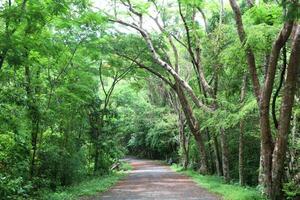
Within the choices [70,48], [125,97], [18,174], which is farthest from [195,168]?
[18,174]

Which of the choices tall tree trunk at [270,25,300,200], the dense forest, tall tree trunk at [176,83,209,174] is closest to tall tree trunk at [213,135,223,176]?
the dense forest

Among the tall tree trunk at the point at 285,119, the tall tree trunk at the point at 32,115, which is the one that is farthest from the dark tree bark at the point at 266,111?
the tall tree trunk at the point at 32,115

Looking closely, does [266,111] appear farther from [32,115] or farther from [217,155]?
[217,155]

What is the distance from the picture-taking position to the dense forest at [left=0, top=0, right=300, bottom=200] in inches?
414

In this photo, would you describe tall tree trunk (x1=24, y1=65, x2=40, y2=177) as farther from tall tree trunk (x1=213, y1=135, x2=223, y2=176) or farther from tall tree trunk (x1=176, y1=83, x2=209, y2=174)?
tall tree trunk (x1=176, y1=83, x2=209, y2=174)

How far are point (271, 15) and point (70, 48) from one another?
27.8 ft

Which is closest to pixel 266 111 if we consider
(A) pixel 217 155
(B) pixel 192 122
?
(A) pixel 217 155

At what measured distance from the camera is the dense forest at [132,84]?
414 inches

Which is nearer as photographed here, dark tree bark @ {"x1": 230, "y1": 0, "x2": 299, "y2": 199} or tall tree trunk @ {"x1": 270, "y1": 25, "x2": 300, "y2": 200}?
tall tree trunk @ {"x1": 270, "y1": 25, "x2": 300, "y2": 200}

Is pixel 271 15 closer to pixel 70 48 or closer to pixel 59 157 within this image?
pixel 70 48

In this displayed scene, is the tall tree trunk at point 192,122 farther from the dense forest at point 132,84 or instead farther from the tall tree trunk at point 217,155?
the tall tree trunk at point 217,155

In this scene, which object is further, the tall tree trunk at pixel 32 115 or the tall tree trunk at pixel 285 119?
the tall tree trunk at pixel 32 115

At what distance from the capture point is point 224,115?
14.8 metres

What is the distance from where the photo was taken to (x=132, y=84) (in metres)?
29.7
